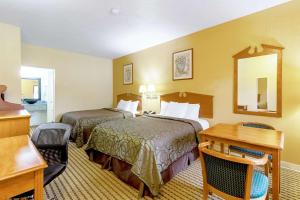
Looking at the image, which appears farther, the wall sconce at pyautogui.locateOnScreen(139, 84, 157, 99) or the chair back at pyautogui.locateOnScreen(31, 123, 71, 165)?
the wall sconce at pyautogui.locateOnScreen(139, 84, 157, 99)

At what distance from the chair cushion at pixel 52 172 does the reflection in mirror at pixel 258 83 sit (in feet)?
10.2

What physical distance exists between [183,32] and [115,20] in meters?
1.60

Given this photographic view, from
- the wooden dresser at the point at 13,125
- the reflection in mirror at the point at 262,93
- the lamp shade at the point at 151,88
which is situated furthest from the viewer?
the lamp shade at the point at 151,88

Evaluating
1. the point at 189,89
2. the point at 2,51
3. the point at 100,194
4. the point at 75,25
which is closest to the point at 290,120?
the point at 189,89

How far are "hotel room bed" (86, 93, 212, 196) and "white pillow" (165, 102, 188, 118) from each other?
64 centimetres

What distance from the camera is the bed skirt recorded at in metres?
2.17

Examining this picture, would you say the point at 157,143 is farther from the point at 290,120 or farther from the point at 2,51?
the point at 2,51

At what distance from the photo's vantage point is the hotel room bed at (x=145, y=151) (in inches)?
78.0

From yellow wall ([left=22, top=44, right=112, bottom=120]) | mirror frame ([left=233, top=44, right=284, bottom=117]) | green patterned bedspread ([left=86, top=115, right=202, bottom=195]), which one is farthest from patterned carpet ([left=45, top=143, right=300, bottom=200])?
yellow wall ([left=22, top=44, right=112, bottom=120])

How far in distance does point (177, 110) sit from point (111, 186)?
7.01 feet

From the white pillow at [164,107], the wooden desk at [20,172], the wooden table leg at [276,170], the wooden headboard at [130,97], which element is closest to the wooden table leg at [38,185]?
the wooden desk at [20,172]

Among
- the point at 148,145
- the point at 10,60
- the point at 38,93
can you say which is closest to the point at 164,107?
the point at 148,145

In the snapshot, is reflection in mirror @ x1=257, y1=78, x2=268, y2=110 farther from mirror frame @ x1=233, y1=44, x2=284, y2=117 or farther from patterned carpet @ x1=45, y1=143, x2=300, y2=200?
patterned carpet @ x1=45, y1=143, x2=300, y2=200

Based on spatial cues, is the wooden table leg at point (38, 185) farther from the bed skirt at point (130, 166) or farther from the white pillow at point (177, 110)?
the white pillow at point (177, 110)
